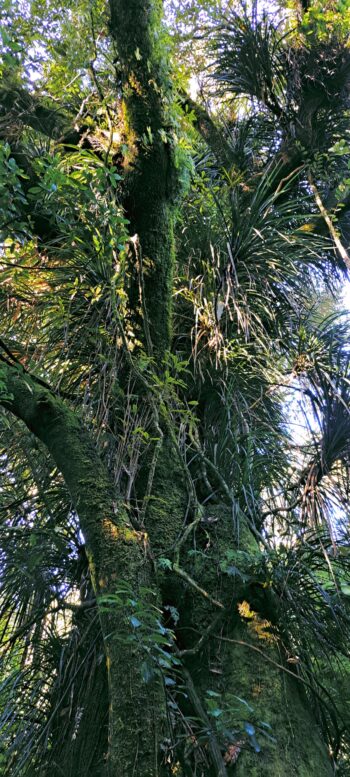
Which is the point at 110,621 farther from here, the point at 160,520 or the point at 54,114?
the point at 54,114

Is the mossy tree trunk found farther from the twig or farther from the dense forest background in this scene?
the twig

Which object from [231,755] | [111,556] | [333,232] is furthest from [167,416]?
[333,232]

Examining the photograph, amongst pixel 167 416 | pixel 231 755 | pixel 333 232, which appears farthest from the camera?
pixel 333 232

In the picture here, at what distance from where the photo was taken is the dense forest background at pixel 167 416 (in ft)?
5.95

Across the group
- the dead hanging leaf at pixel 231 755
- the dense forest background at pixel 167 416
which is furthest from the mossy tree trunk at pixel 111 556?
the dead hanging leaf at pixel 231 755

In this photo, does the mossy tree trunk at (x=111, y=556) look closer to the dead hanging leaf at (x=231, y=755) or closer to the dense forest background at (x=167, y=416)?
the dense forest background at (x=167, y=416)

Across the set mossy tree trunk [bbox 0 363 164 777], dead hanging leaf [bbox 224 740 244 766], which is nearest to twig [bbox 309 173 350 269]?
mossy tree trunk [bbox 0 363 164 777]

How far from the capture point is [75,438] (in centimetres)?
209

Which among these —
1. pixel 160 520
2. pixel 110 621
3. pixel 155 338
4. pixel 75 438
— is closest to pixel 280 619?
pixel 160 520

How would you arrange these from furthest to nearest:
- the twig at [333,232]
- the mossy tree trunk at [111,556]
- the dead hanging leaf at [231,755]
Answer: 1. the twig at [333,232]
2. the dead hanging leaf at [231,755]
3. the mossy tree trunk at [111,556]

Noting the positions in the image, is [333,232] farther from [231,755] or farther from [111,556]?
[231,755]

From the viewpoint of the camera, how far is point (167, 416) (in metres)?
2.47

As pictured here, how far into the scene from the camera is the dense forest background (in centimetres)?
181

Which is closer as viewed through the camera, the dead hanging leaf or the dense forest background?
the dead hanging leaf
